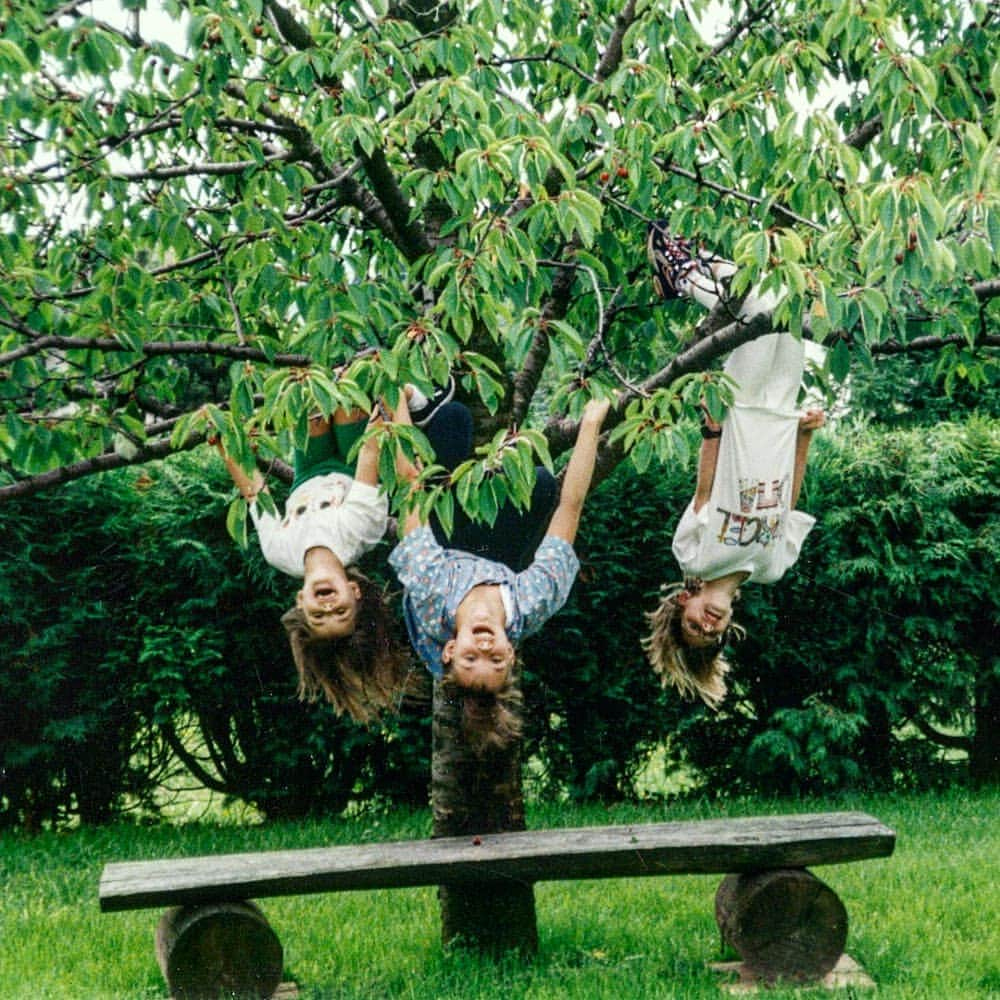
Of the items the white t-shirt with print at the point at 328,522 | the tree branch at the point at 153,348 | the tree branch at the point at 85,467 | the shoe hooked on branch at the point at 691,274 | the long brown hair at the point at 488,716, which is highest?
the shoe hooked on branch at the point at 691,274

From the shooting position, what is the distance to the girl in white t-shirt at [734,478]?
4059 mm

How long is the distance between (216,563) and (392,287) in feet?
11.5

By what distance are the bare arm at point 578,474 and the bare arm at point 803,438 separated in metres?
0.66

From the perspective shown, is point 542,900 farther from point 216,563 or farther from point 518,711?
point 216,563

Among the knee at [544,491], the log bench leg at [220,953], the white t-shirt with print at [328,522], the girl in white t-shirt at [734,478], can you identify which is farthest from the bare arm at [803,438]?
the log bench leg at [220,953]

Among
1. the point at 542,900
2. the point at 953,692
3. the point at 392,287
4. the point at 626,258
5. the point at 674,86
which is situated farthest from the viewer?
the point at 953,692

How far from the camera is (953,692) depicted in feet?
26.6

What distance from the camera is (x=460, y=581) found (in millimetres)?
4121

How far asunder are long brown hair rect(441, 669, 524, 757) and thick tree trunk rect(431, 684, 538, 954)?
0.44 m

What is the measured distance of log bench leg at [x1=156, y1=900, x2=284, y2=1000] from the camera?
14.5 ft

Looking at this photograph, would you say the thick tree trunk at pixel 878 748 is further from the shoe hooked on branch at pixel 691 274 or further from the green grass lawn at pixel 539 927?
the shoe hooked on branch at pixel 691 274

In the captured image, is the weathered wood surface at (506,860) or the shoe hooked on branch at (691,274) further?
the weathered wood surface at (506,860)

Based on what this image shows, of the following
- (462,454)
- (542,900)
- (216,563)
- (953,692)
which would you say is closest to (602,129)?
(462,454)

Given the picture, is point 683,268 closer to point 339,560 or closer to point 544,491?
point 544,491
